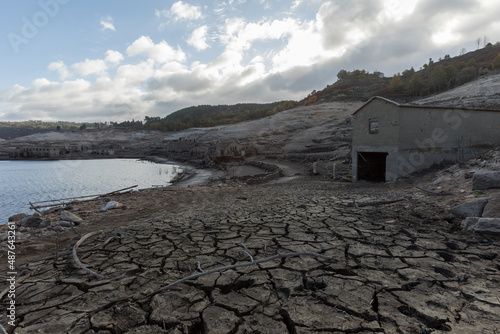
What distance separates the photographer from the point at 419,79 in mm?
58312

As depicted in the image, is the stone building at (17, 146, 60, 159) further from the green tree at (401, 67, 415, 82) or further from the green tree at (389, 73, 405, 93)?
the green tree at (401, 67, 415, 82)

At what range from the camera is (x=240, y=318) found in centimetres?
257

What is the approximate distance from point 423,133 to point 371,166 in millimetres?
3273

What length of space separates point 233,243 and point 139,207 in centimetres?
555

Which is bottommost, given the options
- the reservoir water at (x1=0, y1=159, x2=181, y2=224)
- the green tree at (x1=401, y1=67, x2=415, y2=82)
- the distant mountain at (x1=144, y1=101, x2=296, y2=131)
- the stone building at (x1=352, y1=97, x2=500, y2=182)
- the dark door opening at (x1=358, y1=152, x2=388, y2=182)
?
the reservoir water at (x1=0, y1=159, x2=181, y2=224)

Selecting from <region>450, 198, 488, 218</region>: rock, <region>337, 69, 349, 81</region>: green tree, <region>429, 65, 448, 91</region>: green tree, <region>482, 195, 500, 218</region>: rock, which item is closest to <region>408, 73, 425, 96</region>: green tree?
<region>429, 65, 448, 91</region>: green tree

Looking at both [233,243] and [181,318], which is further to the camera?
[233,243]

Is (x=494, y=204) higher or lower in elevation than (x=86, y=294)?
higher

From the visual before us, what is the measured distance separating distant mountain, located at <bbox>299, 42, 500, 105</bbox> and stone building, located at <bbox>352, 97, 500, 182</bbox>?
4624cm

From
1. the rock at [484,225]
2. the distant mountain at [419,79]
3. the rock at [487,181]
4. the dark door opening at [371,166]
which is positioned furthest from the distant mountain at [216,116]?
the rock at [484,225]

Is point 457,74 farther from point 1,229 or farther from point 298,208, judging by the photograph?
point 1,229

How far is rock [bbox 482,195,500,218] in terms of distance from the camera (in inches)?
178

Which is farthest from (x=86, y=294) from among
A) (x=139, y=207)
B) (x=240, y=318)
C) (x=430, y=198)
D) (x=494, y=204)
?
(x=430, y=198)

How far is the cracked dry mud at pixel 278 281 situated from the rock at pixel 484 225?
0.15 m
